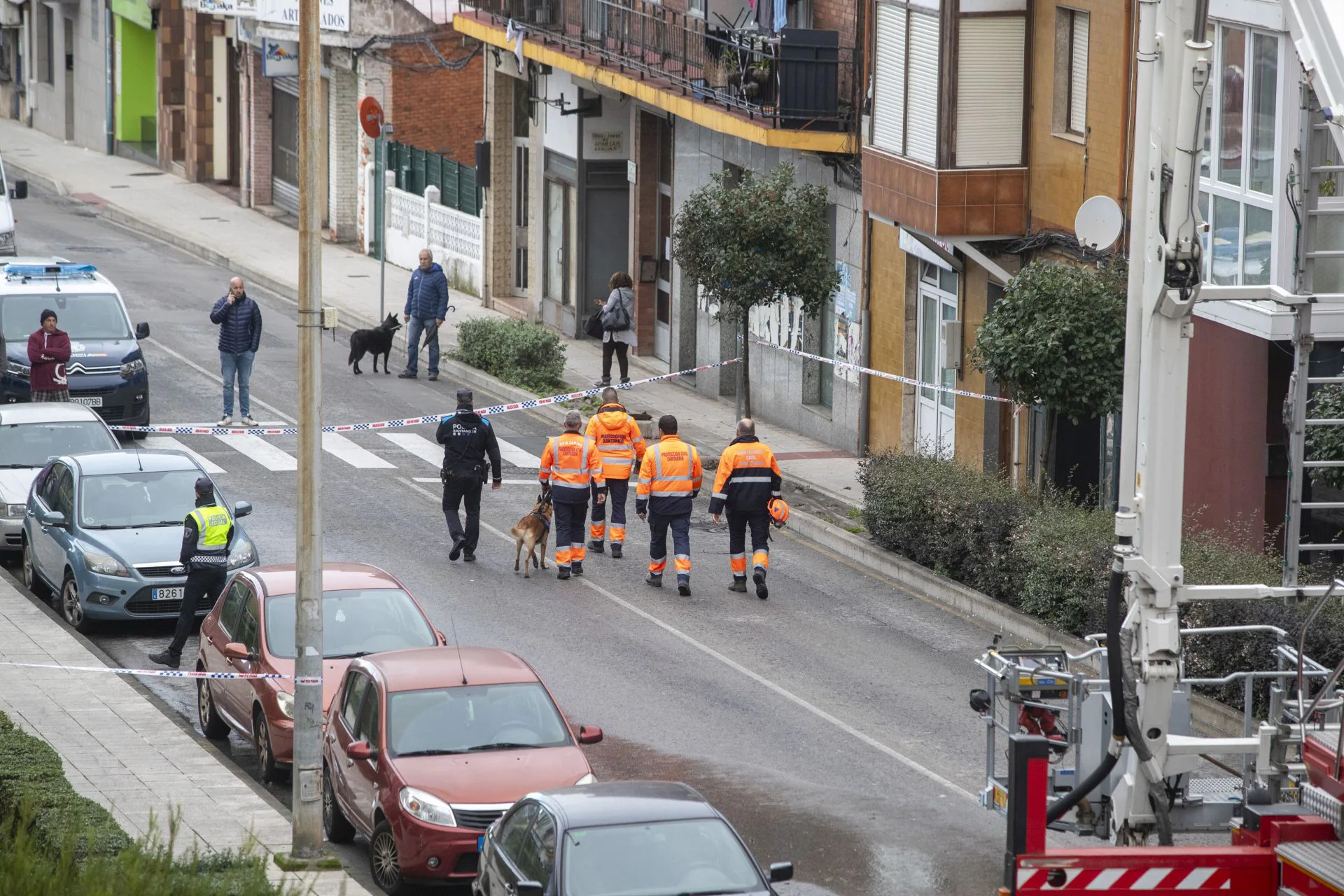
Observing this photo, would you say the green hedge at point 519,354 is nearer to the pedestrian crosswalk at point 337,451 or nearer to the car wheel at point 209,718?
the pedestrian crosswalk at point 337,451

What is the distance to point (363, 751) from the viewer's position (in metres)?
13.0

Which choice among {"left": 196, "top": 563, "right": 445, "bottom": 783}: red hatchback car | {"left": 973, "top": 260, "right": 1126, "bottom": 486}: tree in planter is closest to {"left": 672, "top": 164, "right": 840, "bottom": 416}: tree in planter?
{"left": 973, "top": 260, "right": 1126, "bottom": 486}: tree in planter

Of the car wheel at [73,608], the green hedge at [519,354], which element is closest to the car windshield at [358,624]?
the car wheel at [73,608]

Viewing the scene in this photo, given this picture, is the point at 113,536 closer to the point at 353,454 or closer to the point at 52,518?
the point at 52,518

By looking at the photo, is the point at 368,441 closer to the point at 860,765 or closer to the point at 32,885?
the point at 860,765

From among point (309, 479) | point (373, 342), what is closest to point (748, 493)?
point (309, 479)

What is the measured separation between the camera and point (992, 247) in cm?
2286

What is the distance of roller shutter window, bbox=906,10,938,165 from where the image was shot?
22.5 m

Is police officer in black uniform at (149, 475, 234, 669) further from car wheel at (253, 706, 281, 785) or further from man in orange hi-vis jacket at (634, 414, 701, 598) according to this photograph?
man in orange hi-vis jacket at (634, 414, 701, 598)

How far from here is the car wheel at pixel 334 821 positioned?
13.8 meters

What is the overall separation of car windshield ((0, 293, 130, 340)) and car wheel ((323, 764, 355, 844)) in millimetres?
13792

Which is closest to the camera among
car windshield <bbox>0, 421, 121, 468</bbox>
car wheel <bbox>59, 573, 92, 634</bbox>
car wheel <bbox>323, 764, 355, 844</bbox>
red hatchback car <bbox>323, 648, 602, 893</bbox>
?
red hatchback car <bbox>323, 648, 602, 893</bbox>

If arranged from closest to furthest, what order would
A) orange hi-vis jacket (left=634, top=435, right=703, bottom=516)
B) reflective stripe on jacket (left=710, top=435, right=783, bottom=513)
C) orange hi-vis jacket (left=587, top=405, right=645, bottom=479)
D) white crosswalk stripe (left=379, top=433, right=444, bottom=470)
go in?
1. reflective stripe on jacket (left=710, top=435, right=783, bottom=513)
2. orange hi-vis jacket (left=634, top=435, right=703, bottom=516)
3. orange hi-vis jacket (left=587, top=405, right=645, bottom=479)
4. white crosswalk stripe (left=379, top=433, right=444, bottom=470)

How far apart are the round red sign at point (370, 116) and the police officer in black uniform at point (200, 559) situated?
62.8 ft
